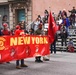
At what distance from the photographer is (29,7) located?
33.3 meters

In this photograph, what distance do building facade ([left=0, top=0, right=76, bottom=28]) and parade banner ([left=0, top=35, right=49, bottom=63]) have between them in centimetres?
1725

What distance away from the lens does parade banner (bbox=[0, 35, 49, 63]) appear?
12.0m

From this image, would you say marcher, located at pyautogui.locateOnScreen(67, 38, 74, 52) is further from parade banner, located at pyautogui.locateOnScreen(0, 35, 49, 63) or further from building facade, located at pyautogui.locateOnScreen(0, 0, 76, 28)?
building facade, located at pyautogui.locateOnScreen(0, 0, 76, 28)

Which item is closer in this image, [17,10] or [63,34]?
[63,34]

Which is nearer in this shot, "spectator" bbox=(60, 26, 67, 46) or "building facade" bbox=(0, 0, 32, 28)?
"spectator" bbox=(60, 26, 67, 46)

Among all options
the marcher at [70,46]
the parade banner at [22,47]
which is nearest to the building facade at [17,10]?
the marcher at [70,46]

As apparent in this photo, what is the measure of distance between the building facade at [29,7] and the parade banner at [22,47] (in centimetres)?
1725

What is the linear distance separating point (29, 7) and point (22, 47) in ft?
66.9

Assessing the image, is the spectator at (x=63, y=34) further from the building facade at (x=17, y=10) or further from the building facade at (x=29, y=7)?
the building facade at (x=17, y=10)

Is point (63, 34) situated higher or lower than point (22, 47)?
Result: higher

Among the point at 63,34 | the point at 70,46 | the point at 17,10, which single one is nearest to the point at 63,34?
the point at 63,34

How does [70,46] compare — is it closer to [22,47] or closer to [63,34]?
[63,34]

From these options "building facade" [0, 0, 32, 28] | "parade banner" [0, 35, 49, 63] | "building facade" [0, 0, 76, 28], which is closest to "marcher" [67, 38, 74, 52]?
"parade banner" [0, 35, 49, 63]

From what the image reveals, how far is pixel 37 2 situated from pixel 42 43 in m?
18.3
